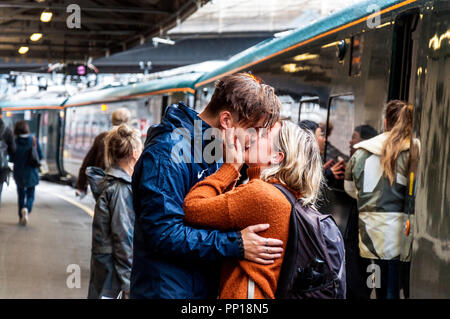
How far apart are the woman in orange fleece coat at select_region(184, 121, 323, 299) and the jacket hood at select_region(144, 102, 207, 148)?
7.5 inches

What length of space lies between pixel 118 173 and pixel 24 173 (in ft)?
26.6

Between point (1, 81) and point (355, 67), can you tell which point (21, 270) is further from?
point (1, 81)

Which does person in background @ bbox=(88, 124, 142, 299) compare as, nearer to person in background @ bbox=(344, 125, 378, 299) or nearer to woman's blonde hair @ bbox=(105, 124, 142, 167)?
woman's blonde hair @ bbox=(105, 124, 142, 167)

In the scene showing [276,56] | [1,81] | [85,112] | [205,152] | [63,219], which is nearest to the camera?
[205,152]

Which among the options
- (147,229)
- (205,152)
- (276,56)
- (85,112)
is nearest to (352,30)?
(276,56)

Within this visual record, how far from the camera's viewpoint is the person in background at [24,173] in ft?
41.5

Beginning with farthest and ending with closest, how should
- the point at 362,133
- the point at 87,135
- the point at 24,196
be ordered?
the point at 87,135
the point at 24,196
the point at 362,133

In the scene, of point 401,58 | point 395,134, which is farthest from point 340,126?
point 395,134

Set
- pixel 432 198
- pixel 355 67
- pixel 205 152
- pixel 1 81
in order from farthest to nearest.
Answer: pixel 1 81, pixel 355 67, pixel 432 198, pixel 205 152

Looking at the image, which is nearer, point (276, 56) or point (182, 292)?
point (182, 292)

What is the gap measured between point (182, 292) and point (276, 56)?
5.76 meters

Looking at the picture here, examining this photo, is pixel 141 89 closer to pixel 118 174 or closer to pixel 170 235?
pixel 118 174

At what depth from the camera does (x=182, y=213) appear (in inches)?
105

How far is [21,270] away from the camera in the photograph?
8.52 m
